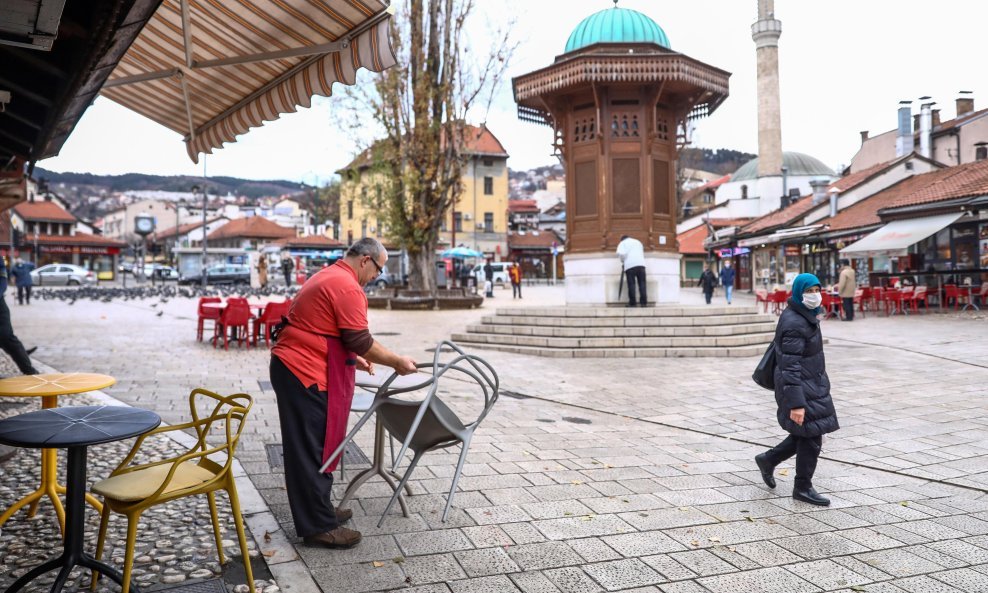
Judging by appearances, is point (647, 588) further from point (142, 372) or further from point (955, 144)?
point (955, 144)

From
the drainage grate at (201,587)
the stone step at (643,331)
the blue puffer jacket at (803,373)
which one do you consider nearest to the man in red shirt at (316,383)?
the drainage grate at (201,587)

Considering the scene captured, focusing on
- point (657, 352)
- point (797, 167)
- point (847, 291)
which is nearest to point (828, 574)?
point (657, 352)

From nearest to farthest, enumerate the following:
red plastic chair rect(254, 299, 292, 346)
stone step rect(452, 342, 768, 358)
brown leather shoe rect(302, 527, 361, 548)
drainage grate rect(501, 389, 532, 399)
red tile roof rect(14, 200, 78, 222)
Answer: brown leather shoe rect(302, 527, 361, 548), drainage grate rect(501, 389, 532, 399), stone step rect(452, 342, 768, 358), red plastic chair rect(254, 299, 292, 346), red tile roof rect(14, 200, 78, 222)

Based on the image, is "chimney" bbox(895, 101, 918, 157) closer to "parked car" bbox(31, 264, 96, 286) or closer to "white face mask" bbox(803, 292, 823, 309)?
"white face mask" bbox(803, 292, 823, 309)

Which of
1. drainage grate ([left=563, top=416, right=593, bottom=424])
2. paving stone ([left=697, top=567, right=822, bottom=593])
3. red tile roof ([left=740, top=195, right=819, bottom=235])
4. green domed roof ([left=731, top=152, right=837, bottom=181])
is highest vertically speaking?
green domed roof ([left=731, top=152, right=837, bottom=181])

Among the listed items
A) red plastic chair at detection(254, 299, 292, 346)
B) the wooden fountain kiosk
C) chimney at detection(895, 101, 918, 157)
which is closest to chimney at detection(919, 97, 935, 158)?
chimney at detection(895, 101, 918, 157)

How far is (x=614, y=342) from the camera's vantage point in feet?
41.0

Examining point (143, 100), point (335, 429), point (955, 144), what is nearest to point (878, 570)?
point (335, 429)

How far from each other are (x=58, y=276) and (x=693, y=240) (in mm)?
46094

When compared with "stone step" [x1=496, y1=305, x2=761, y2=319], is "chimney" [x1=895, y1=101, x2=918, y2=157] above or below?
above

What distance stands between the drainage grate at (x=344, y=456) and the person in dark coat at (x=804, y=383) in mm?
3089

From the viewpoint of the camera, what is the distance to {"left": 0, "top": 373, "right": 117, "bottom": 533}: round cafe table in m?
3.64

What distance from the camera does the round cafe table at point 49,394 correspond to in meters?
3.64

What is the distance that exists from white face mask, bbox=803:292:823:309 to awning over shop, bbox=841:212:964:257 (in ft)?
63.2
